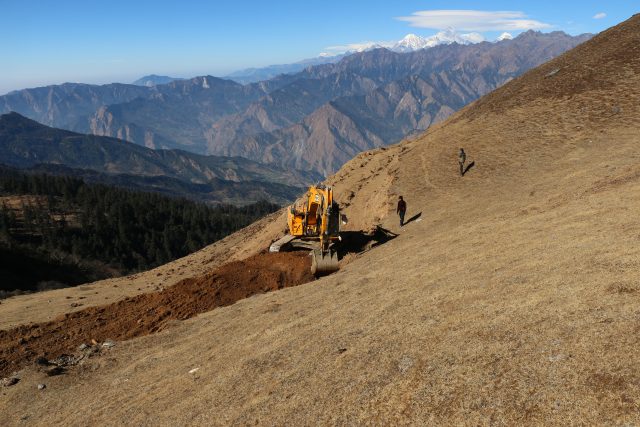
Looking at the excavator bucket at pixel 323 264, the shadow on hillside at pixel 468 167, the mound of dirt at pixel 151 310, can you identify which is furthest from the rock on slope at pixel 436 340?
the shadow on hillside at pixel 468 167

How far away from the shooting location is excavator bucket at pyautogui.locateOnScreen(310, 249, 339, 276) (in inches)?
959

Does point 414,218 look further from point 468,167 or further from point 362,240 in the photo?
point 468,167

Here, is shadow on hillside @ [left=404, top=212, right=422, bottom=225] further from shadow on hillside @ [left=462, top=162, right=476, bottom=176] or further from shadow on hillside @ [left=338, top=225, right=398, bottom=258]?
shadow on hillside @ [left=462, top=162, right=476, bottom=176]

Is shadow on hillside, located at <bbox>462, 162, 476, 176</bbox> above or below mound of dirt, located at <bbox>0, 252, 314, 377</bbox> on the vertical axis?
above

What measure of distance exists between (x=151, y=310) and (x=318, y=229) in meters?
10.0

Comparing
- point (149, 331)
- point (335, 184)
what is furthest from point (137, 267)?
point (149, 331)

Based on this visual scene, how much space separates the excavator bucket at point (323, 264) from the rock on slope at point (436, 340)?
112 cm

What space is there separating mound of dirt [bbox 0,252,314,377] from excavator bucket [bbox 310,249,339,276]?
64 cm

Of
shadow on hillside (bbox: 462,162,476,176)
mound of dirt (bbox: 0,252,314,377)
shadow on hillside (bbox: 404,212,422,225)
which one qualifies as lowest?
mound of dirt (bbox: 0,252,314,377)

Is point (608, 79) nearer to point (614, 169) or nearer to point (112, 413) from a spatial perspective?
point (614, 169)

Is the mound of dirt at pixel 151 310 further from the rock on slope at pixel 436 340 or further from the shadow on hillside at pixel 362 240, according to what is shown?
the shadow on hillside at pixel 362 240

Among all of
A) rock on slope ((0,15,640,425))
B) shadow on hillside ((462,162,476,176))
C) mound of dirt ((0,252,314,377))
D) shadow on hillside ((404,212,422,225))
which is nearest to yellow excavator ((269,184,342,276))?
mound of dirt ((0,252,314,377))

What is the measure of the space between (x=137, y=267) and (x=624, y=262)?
421 ft

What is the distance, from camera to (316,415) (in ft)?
31.3
